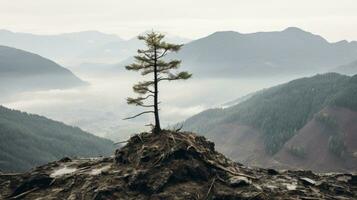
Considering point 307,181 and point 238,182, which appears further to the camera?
point 307,181

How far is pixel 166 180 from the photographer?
172 feet

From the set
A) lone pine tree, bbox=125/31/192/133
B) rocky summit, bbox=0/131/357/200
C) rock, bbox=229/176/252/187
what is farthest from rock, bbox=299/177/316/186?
lone pine tree, bbox=125/31/192/133

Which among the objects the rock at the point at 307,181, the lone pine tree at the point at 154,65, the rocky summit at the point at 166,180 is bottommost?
the rock at the point at 307,181

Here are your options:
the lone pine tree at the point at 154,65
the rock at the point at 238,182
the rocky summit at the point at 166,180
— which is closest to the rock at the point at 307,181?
the rocky summit at the point at 166,180

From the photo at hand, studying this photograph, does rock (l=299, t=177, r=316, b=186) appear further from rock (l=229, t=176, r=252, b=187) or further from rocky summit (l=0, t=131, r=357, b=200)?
rock (l=229, t=176, r=252, b=187)

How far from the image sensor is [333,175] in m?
67.1

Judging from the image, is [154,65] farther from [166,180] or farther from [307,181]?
[307,181]

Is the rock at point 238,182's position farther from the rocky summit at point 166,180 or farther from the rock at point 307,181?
the rock at point 307,181

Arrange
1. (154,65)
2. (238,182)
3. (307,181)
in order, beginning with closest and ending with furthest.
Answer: (238,182), (154,65), (307,181)

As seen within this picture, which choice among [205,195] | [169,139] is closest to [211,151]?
[169,139]

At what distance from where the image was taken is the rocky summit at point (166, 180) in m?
51.8

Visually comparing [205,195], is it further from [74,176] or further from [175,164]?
[74,176]

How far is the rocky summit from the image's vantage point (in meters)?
51.8

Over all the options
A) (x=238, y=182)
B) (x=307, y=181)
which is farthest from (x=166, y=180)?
(x=307, y=181)
